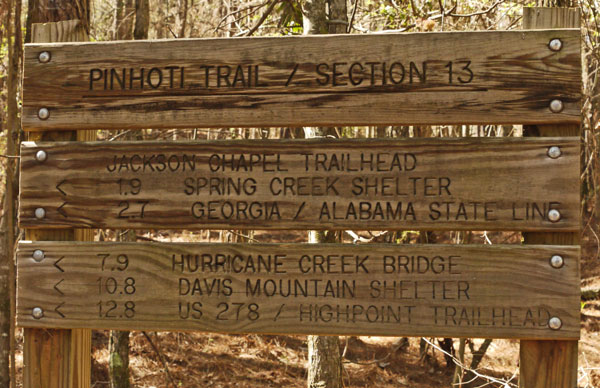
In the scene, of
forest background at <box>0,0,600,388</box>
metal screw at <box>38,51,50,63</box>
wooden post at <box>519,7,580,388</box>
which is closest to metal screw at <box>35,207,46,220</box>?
metal screw at <box>38,51,50,63</box>

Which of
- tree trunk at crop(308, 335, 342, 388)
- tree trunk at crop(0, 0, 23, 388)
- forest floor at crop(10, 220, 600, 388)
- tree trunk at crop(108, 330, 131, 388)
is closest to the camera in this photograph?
tree trunk at crop(308, 335, 342, 388)

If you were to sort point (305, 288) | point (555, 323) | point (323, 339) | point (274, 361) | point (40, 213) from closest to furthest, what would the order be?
point (555, 323), point (305, 288), point (40, 213), point (323, 339), point (274, 361)

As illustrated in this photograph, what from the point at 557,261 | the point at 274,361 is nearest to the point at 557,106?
the point at 557,261

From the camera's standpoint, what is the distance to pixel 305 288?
2.54m

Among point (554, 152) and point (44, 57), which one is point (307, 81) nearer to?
point (554, 152)

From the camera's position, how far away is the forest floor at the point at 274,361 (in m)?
9.83

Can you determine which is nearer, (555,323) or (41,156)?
(555,323)

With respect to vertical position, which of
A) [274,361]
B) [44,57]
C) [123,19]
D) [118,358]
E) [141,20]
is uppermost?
[123,19]

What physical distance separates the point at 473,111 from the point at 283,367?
344 inches

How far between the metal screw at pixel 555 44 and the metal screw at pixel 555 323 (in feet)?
3.60

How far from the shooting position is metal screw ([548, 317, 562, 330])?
2.41 meters

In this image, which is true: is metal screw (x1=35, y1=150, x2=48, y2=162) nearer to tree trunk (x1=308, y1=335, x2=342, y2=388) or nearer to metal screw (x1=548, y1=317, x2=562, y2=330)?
metal screw (x1=548, y1=317, x2=562, y2=330)

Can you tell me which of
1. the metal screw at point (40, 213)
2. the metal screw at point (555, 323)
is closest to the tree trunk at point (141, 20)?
the metal screw at point (40, 213)

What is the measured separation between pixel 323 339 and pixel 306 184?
305 centimetres
